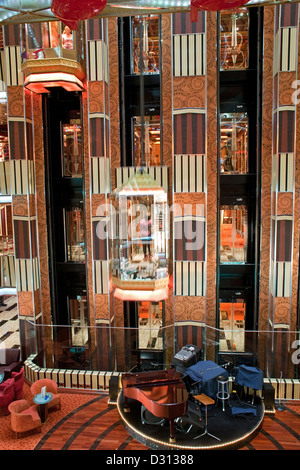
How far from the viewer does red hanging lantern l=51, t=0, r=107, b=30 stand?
2217 millimetres

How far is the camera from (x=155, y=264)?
7629 mm

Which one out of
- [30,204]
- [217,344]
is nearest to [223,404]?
[217,344]

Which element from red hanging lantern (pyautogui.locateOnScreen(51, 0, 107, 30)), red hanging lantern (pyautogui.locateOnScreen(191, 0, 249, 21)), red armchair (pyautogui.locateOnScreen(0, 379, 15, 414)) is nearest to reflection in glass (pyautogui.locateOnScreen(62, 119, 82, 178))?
red armchair (pyautogui.locateOnScreen(0, 379, 15, 414))

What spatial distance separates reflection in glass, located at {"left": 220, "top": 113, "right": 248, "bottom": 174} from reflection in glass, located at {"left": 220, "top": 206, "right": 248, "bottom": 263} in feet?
3.36

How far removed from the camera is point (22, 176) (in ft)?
29.9

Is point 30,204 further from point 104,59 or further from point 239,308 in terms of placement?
point 239,308

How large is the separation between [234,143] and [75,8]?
24.8 feet

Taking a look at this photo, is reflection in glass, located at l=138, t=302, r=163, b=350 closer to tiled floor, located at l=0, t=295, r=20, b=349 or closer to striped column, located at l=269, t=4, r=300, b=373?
striped column, located at l=269, t=4, r=300, b=373

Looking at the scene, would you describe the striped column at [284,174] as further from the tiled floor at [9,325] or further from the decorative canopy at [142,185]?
the tiled floor at [9,325]

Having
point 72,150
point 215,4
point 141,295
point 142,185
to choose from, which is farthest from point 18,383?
point 215,4

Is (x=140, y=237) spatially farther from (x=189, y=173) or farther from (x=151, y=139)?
(x=151, y=139)

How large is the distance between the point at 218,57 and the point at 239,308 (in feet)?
20.7

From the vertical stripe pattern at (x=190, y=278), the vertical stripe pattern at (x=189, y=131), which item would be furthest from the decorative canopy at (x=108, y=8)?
the vertical stripe pattern at (x=190, y=278)

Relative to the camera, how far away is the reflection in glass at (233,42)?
8992mm
